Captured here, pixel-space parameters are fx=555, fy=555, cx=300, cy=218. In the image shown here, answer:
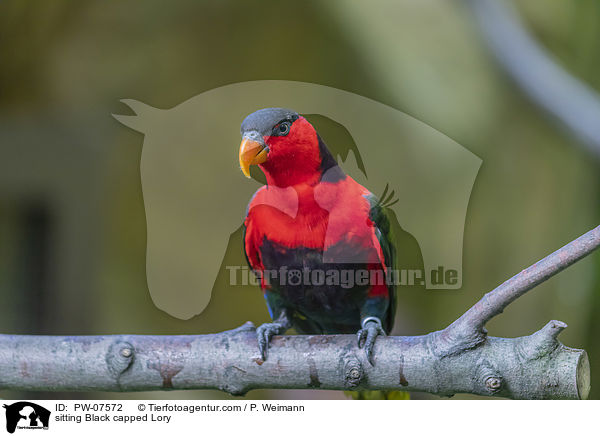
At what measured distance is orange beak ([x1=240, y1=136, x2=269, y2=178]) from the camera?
151 centimetres

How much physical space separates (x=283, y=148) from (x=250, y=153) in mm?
110

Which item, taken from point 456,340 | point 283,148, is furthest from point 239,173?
point 456,340

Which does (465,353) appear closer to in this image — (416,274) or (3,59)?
(416,274)

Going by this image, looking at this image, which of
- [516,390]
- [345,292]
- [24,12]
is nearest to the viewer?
[516,390]

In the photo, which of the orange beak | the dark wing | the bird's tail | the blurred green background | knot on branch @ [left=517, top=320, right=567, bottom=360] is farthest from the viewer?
the blurred green background

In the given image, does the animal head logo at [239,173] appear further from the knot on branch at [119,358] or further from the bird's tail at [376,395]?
the knot on branch at [119,358]

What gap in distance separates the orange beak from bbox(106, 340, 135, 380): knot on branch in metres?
0.54

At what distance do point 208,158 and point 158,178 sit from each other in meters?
0.21

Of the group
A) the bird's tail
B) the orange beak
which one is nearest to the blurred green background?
the bird's tail

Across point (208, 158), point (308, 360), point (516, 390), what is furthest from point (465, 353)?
point (208, 158)

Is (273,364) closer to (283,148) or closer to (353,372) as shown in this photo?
(353,372)
